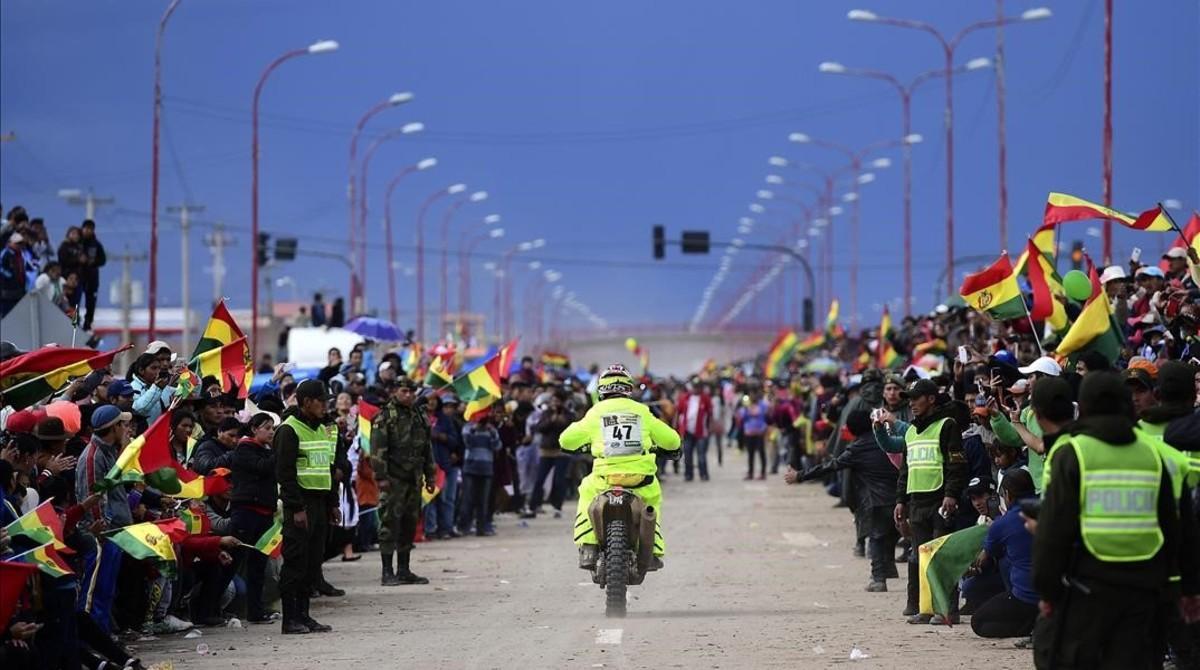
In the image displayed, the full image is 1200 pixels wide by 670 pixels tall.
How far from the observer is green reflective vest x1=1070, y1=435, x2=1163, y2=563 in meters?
9.70

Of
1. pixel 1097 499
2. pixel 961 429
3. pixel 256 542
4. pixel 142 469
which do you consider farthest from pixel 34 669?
pixel 961 429

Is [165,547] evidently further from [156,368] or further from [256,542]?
[156,368]

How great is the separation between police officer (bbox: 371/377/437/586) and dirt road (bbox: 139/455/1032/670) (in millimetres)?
459

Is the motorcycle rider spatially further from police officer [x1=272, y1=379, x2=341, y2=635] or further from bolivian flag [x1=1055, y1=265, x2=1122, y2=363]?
bolivian flag [x1=1055, y1=265, x2=1122, y2=363]

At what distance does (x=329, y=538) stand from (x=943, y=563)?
7.57m

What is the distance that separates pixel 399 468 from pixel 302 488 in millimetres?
4481

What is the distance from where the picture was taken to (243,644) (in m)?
16.1

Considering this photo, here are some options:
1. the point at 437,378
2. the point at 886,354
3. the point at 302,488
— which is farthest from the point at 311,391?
the point at 886,354

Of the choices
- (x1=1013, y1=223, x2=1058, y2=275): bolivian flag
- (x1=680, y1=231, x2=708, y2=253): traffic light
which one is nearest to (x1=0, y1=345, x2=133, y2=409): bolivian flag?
(x1=1013, y1=223, x2=1058, y2=275): bolivian flag

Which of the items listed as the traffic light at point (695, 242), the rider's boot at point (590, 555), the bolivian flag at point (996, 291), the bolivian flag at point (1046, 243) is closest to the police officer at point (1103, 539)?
the rider's boot at point (590, 555)

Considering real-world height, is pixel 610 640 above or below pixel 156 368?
below

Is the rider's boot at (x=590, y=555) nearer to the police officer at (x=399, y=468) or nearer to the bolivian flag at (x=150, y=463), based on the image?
the police officer at (x=399, y=468)

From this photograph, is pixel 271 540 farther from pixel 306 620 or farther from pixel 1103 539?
pixel 1103 539

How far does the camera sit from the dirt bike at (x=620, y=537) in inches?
683
